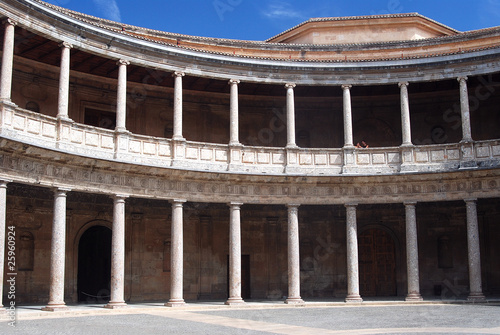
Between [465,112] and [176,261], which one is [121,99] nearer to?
[176,261]

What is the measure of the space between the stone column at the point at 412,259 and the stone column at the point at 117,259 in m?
11.2

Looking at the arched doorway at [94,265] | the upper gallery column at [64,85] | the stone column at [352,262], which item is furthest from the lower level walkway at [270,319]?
the upper gallery column at [64,85]

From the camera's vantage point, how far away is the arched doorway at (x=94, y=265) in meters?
25.0

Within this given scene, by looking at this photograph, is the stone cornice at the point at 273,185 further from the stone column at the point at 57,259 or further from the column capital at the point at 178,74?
the column capital at the point at 178,74

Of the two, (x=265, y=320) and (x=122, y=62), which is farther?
(x=122, y=62)

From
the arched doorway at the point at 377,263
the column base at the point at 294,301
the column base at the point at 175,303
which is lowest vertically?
the column base at the point at 294,301

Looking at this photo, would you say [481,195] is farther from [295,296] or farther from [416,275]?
[295,296]

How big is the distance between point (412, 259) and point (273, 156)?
7.00 metres

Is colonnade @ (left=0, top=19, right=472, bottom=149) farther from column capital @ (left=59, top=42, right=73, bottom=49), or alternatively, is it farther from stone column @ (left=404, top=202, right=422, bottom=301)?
stone column @ (left=404, top=202, right=422, bottom=301)

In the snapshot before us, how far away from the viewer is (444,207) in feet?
94.0

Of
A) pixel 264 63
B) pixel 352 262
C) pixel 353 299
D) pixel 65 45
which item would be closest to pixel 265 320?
pixel 353 299

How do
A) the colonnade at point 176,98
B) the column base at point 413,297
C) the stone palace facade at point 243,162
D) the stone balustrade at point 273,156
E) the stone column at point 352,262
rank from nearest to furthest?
1. the colonnade at point 176,98
2. the stone palace facade at point 243,162
3. the stone balustrade at point 273,156
4. the column base at point 413,297
5. the stone column at point 352,262

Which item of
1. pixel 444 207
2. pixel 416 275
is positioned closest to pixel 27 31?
pixel 416 275

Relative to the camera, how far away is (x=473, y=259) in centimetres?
2412
